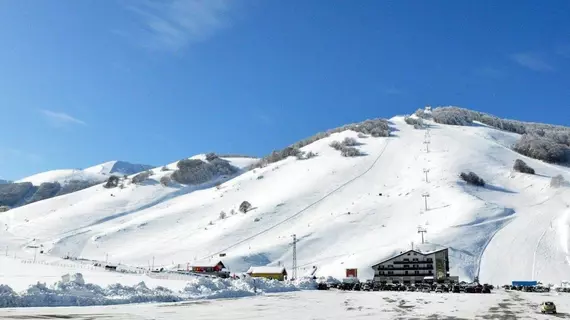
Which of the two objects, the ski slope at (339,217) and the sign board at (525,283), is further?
the ski slope at (339,217)

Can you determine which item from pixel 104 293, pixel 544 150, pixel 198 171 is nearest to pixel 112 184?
pixel 198 171

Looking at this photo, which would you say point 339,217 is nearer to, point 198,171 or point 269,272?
point 269,272

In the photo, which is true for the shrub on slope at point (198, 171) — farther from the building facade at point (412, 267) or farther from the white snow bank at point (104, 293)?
the white snow bank at point (104, 293)

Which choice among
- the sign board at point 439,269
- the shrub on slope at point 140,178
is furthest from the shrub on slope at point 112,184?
the sign board at point 439,269

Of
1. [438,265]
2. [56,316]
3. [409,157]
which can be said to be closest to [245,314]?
[56,316]

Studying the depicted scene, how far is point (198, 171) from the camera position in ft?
597

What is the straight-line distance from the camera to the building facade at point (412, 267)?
83.2 metres

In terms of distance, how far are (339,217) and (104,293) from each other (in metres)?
79.9

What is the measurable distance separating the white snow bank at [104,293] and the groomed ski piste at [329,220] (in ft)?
40.9

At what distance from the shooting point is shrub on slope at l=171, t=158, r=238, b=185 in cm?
17795

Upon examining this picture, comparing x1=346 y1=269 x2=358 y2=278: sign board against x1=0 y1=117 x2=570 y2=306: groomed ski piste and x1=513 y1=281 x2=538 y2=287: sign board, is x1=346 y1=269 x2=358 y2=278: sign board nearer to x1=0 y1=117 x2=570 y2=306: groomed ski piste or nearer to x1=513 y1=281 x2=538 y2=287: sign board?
x1=0 y1=117 x2=570 y2=306: groomed ski piste

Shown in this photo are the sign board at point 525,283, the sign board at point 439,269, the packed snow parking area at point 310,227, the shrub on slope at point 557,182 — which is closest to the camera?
the packed snow parking area at point 310,227

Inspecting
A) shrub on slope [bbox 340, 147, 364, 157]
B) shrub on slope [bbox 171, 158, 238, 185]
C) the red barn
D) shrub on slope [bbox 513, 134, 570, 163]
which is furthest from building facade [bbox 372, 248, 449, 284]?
shrub on slope [bbox 171, 158, 238, 185]

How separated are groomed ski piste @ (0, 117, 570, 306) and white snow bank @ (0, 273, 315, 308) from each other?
12.5 meters
